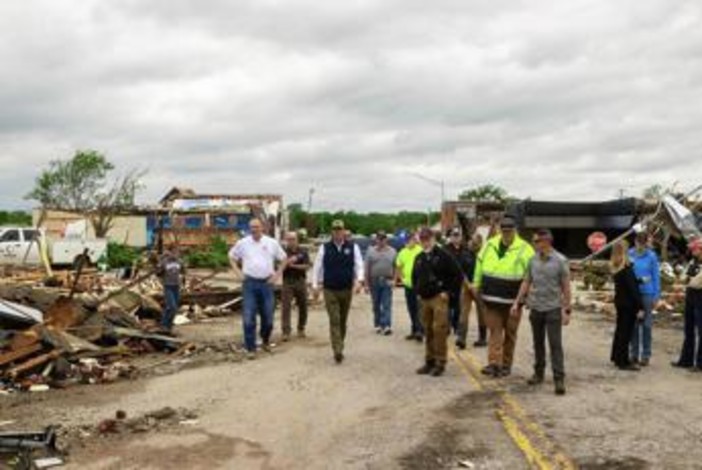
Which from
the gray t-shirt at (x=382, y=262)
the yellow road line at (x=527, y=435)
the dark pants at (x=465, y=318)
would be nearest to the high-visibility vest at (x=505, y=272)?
the yellow road line at (x=527, y=435)

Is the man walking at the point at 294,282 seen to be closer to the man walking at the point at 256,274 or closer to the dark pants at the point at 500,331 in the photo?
the man walking at the point at 256,274

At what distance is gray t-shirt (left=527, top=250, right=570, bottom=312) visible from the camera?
11.5 meters

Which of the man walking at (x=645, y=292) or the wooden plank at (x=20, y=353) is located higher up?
the man walking at (x=645, y=292)

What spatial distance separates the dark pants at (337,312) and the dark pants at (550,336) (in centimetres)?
321

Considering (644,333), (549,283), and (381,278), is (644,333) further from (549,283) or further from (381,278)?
(381,278)

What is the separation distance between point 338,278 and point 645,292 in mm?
4294

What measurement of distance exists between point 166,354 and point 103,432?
6087 millimetres

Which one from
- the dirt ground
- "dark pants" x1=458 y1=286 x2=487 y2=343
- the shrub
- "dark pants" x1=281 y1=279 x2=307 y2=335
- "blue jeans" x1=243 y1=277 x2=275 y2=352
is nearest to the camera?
the dirt ground

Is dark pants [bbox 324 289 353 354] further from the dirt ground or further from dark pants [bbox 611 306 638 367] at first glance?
dark pants [bbox 611 306 638 367]

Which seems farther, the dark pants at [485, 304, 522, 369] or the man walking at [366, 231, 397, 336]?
the man walking at [366, 231, 397, 336]

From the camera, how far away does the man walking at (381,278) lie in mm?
18188

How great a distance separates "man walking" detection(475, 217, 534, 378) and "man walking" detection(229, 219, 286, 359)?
404 cm

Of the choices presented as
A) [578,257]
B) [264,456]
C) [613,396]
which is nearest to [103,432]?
[264,456]

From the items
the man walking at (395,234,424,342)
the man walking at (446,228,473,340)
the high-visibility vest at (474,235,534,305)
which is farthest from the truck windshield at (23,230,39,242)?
the high-visibility vest at (474,235,534,305)
